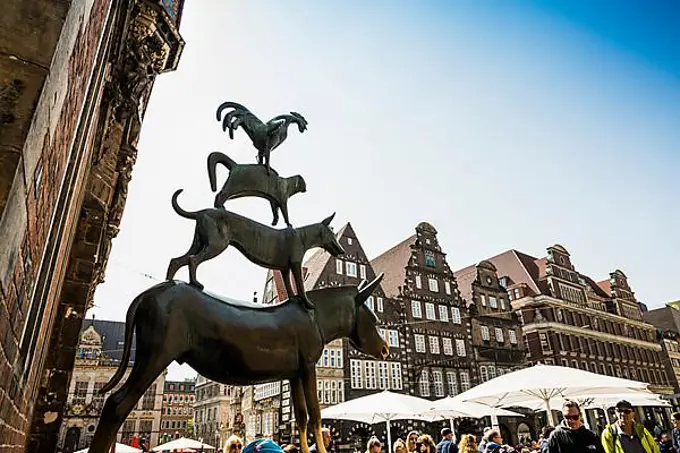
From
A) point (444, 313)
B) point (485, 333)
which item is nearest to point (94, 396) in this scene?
point (444, 313)

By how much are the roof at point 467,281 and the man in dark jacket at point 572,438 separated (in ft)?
93.6

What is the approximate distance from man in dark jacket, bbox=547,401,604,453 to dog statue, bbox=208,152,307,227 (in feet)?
13.4

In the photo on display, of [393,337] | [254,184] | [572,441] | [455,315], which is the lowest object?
[572,441]

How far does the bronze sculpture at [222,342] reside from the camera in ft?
8.02

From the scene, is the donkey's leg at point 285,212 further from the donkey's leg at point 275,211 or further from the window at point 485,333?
the window at point 485,333

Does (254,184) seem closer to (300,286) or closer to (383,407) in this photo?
(300,286)

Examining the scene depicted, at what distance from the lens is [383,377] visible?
25484 millimetres

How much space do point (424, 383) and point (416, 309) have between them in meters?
4.68

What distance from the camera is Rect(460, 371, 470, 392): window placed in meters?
28.2

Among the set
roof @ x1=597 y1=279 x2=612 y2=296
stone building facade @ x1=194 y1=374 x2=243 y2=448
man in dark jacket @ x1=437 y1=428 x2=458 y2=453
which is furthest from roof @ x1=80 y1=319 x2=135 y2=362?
roof @ x1=597 y1=279 x2=612 y2=296

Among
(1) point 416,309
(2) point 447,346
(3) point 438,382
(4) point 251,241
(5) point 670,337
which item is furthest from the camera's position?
(5) point 670,337

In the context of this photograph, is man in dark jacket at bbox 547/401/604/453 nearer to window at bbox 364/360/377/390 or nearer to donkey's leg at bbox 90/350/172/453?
donkey's leg at bbox 90/350/172/453

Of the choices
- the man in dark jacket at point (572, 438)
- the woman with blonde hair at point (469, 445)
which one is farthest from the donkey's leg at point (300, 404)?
the woman with blonde hair at point (469, 445)

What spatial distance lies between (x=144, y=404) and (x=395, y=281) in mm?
30258
